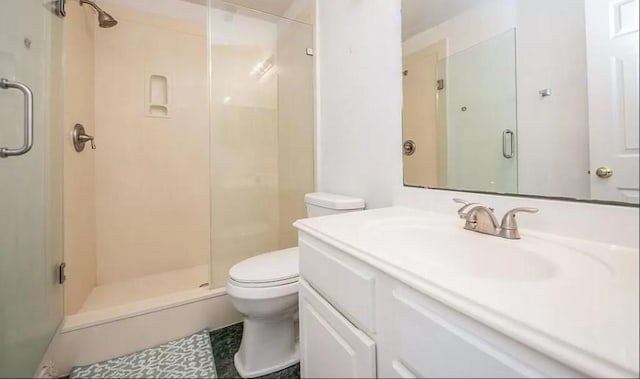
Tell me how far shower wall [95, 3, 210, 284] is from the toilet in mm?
1184

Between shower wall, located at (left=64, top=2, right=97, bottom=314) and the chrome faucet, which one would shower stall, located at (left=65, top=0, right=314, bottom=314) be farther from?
the chrome faucet

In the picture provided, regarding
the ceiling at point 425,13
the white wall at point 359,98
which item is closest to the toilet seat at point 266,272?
the white wall at point 359,98

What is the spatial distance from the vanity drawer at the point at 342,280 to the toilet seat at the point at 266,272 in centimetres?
30

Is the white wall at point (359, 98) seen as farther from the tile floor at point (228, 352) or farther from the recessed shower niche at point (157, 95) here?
the recessed shower niche at point (157, 95)

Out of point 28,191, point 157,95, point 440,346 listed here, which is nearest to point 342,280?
point 440,346

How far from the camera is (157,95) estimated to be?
200cm

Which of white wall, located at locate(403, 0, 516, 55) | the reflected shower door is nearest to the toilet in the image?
the reflected shower door

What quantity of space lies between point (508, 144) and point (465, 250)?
1.30ft

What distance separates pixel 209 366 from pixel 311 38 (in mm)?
2025

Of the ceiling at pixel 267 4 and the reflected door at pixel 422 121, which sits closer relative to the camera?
the reflected door at pixel 422 121

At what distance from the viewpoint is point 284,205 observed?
1928mm

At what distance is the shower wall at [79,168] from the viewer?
1356 mm

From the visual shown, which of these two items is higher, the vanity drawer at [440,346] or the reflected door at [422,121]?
the reflected door at [422,121]

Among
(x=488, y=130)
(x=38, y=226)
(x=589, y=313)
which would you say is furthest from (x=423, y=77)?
(x=38, y=226)
